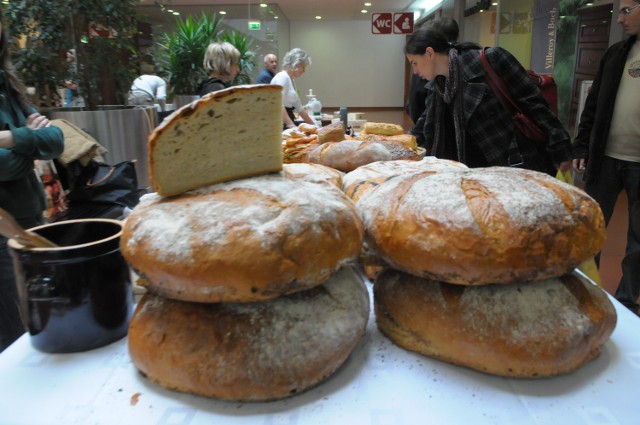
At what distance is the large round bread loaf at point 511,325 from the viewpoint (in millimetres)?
879

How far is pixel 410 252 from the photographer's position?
0.94m

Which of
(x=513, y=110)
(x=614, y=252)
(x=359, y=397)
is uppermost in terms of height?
(x=513, y=110)

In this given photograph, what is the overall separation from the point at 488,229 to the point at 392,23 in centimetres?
971

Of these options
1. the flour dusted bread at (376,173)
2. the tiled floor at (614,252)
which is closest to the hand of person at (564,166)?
the tiled floor at (614,252)

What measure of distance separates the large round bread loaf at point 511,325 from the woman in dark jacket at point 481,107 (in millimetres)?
1713

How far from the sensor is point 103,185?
2.55 m

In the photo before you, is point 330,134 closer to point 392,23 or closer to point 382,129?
point 382,129

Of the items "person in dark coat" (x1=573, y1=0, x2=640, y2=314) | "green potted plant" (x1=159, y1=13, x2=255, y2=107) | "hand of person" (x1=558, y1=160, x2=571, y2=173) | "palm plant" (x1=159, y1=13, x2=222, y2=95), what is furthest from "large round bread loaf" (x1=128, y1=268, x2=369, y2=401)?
"palm plant" (x1=159, y1=13, x2=222, y2=95)

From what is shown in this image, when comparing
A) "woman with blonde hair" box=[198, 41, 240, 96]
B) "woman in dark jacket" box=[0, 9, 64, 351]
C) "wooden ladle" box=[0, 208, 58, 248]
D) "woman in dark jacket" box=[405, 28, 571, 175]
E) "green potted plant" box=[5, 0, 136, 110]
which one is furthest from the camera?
"woman with blonde hair" box=[198, 41, 240, 96]

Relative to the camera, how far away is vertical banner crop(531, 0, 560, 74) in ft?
17.5

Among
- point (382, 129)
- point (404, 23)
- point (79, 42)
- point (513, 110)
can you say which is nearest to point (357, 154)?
point (382, 129)

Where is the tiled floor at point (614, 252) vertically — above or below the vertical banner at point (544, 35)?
below

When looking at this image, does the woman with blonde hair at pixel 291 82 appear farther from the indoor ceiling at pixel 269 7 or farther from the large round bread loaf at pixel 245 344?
the indoor ceiling at pixel 269 7

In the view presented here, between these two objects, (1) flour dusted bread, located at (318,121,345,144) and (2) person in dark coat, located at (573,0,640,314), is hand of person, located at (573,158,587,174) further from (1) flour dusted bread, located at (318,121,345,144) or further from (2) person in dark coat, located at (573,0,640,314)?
(1) flour dusted bread, located at (318,121,345,144)
